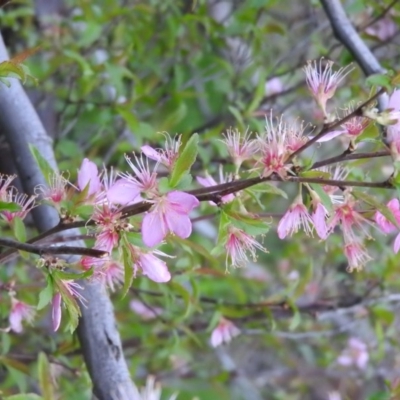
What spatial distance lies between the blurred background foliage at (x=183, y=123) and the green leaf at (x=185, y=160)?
20cm

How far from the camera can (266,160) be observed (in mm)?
467

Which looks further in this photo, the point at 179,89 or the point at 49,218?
the point at 179,89

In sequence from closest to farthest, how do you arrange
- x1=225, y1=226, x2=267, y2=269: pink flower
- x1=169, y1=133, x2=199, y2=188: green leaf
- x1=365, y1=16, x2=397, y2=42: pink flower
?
1. x1=169, y1=133, x2=199, y2=188: green leaf
2. x1=225, y1=226, x2=267, y2=269: pink flower
3. x1=365, y1=16, x2=397, y2=42: pink flower

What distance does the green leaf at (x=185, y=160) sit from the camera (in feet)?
1.41

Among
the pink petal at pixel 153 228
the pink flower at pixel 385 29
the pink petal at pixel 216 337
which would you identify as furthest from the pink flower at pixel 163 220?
the pink flower at pixel 385 29

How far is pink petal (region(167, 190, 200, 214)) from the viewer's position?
429 millimetres

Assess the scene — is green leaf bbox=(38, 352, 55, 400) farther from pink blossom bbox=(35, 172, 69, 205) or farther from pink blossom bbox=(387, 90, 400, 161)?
pink blossom bbox=(387, 90, 400, 161)

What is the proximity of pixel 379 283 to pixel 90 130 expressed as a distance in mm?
503

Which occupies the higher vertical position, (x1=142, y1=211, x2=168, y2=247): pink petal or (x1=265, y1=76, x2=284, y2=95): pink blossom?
(x1=142, y1=211, x2=168, y2=247): pink petal

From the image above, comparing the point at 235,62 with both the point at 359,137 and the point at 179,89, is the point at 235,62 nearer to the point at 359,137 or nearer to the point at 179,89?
the point at 179,89

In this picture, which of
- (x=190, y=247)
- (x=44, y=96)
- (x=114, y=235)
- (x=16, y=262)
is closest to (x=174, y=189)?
(x=114, y=235)

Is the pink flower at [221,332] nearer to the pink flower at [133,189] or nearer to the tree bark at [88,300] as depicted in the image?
the tree bark at [88,300]

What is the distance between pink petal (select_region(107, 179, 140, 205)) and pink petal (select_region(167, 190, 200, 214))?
1.3 inches

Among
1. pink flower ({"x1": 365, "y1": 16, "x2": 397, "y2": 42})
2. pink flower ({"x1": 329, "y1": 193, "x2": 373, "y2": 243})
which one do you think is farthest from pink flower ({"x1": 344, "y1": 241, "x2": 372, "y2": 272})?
pink flower ({"x1": 365, "y1": 16, "x2": 397, "y2": 42})
